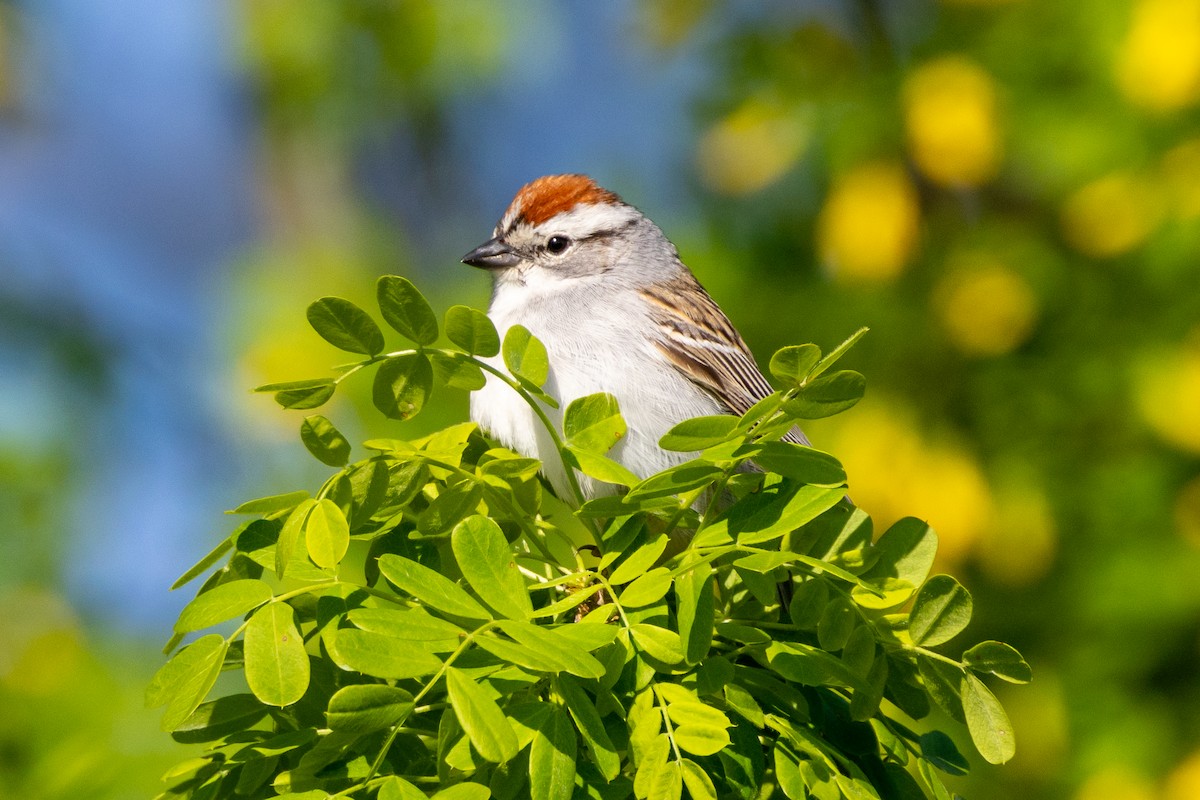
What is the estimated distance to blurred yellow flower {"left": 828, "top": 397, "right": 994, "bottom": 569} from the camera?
336 cm

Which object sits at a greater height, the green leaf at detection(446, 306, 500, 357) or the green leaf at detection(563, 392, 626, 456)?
the green leaf at detection(446, 306, 500, 357)

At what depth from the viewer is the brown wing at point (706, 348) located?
9.46 ft

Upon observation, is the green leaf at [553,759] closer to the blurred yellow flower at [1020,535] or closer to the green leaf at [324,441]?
the green leaf at [324,441]

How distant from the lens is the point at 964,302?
3.46m

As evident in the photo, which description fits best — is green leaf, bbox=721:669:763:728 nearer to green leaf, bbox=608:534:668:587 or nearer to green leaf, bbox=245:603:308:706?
green leaf, bbox=608:534:668:587

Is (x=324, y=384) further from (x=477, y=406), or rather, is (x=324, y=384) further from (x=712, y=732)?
(x=477, y=406)

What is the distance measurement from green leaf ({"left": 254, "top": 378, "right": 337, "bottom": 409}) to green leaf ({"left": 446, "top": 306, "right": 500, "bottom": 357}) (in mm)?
166

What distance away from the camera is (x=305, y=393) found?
1.46 m

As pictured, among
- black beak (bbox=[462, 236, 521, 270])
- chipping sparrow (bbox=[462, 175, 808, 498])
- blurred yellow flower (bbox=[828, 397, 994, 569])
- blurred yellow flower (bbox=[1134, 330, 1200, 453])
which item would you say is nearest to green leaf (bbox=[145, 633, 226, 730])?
chipping sparrow (bbox=[462, 175, 808, 498])

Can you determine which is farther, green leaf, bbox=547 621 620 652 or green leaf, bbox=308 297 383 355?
green leaf, bbox=308 297 383 355

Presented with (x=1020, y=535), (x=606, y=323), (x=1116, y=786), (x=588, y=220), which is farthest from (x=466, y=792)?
(x=1116, y=786)

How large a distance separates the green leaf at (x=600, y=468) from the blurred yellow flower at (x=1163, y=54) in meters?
2.56

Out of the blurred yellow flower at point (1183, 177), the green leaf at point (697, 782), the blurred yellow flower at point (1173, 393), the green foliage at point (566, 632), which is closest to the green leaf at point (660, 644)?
the green foliage at point (566, 632)

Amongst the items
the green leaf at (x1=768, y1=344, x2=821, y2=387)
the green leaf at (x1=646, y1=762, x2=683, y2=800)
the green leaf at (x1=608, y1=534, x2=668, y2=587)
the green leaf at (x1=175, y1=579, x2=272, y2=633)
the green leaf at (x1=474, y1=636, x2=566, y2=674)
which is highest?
the green leaf at (x1=768, y1=344, x2=821, y2=387)
